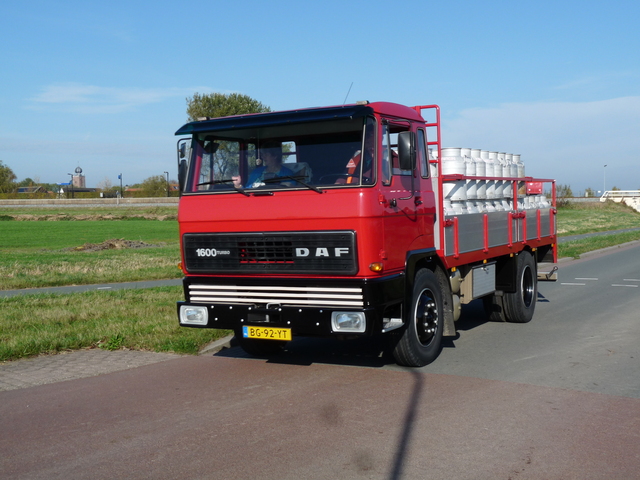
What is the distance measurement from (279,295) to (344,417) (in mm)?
1661

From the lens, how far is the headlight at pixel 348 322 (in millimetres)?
6699

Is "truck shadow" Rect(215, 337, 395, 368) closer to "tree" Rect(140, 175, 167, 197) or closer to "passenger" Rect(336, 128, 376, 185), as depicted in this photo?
"passenger" Rect(336, 128, 376, 185)

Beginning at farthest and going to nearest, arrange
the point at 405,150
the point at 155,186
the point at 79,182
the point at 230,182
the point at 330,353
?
the point at 79,182
the point at 155,186
the point at 330,353
the point at 230,182
the point at 405,150

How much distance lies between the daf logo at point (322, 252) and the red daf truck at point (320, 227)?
0.01 meters

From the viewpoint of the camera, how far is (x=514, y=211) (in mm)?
10523

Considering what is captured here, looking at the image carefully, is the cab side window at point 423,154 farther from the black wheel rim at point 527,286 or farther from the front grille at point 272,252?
the black wheel rim at point 527,286

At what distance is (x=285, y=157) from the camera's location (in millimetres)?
7246

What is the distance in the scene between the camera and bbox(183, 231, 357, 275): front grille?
22.2 ft

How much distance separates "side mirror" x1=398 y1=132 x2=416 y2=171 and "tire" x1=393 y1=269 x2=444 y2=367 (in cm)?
125


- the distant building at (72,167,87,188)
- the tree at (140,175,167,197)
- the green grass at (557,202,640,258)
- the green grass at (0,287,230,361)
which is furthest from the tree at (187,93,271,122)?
the distant building at (72,167,87,188)

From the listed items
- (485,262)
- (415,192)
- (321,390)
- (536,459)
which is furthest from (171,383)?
(485,262)

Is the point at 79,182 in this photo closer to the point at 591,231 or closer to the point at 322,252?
the point at 591,231

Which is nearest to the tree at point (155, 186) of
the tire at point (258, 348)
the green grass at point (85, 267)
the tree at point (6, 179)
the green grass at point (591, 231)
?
the tree at point (6, 179)

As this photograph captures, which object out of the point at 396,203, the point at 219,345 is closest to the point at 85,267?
the point at 219,345
